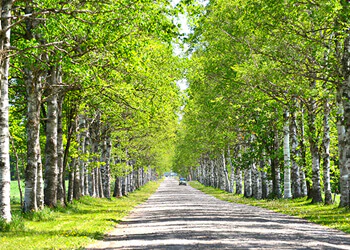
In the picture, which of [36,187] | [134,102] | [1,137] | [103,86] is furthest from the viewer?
[134,102]

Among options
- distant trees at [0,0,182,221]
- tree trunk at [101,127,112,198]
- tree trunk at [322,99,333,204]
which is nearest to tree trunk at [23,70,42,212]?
distant trees at [0,0,182,221]

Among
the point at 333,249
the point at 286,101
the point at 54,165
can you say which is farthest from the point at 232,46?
the point at 333,249

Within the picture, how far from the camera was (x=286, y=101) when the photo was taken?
31406mm

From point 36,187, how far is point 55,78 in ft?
16.6

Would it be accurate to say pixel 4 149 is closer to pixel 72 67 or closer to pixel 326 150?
pixel 72 67

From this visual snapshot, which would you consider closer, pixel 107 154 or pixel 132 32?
pixel 132 32

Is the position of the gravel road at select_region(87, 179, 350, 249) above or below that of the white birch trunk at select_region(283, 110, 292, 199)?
below

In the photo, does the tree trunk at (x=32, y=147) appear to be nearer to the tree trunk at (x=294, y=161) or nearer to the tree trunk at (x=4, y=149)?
the tree trunk at (x=4, y=149)

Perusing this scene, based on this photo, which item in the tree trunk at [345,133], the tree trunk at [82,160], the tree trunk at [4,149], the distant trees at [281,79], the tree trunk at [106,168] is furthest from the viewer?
the tree trunk at [106,168]

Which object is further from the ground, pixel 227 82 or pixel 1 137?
pixel 227 82

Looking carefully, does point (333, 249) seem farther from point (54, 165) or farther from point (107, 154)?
point (107, 154)

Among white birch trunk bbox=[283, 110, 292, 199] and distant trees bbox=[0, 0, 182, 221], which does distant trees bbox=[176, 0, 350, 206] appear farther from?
distant trees bbox=[0, 0, 182, 221]

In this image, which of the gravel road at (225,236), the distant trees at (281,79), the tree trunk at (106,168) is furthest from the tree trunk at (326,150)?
the tree trunk at (106,168)

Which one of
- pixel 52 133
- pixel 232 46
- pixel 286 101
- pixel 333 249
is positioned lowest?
pixel 333 249
